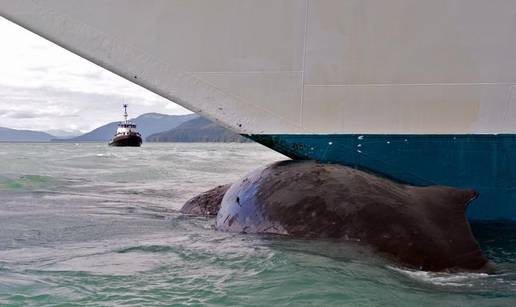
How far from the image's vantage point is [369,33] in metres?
5.22

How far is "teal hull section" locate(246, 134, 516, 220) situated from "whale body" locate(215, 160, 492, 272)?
433 mm

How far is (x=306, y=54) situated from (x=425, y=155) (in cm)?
144

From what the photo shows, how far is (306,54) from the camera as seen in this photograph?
523cm

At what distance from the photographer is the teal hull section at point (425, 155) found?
5.18 metres

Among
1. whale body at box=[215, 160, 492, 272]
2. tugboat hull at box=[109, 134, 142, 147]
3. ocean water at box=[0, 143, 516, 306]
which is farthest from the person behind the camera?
tugboat hull at box=[109, 134, 142, 147]

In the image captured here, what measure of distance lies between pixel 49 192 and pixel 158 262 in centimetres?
688

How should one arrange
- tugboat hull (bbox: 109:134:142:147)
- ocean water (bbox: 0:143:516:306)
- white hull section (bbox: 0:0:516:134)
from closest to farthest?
ocean water (bbox: 0:143:516:306) < white hull section (bbox: 0:0:516:134) < tugboat hull (bbox: 109:134:142:147)

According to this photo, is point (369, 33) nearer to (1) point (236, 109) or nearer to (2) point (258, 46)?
(2) point (258, 46)

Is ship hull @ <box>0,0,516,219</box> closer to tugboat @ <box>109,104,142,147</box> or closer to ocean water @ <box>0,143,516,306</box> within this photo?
ocean water @ <box>0,143,516,306</box>

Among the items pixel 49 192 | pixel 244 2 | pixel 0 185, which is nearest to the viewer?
pixel 244 2

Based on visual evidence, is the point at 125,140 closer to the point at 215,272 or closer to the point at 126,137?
the point at 126,137

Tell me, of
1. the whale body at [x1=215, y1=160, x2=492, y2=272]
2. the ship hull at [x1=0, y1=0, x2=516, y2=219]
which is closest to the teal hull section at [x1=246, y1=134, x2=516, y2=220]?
the ship hull at [x1=0, y1=0, x2=516, y2=219]

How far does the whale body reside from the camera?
366cm

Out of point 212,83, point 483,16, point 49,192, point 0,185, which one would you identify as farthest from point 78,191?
point 483,16
